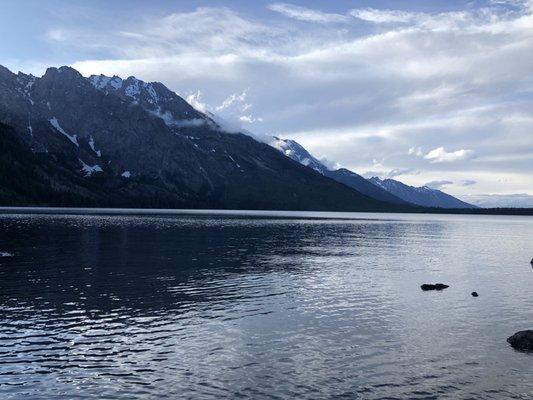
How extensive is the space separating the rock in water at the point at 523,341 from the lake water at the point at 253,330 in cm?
90

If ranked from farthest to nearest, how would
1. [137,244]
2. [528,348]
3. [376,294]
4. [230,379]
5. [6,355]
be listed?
[137,244] → [376,294] → [528,348] → [6,355] → [230,379]

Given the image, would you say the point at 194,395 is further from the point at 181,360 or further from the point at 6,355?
the point at 6,355

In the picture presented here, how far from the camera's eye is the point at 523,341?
3912 cm

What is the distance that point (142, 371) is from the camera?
31406mm

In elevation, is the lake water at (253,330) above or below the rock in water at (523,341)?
below

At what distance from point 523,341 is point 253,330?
2225 cm

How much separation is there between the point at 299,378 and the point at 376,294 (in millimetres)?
33583

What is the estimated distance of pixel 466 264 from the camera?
326 feet

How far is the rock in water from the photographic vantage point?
127 feet

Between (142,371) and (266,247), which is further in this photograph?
(266,247)

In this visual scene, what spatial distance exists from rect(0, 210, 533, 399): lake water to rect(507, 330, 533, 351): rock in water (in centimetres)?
90

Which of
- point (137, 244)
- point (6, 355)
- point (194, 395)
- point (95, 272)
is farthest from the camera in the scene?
point (137, 244)

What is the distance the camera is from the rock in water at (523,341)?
127 ft

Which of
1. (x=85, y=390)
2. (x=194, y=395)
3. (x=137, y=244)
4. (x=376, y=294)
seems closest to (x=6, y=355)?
(x=85, y=390)
